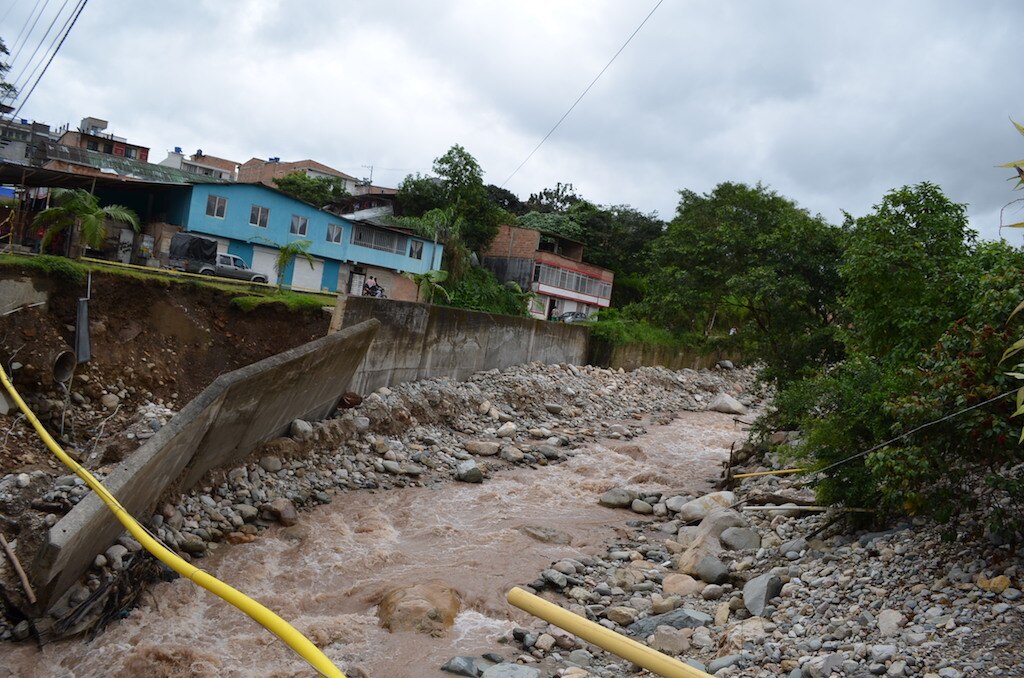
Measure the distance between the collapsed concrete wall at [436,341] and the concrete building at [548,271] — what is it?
16.3 meters

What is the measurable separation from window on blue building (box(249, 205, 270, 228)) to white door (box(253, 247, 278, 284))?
1.05 metres

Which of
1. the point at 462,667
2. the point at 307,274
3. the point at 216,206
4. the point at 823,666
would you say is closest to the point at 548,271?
the point at 307,274

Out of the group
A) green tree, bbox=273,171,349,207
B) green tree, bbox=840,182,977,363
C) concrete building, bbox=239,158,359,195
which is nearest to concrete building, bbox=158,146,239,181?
concrete building, bbox=239,158,359,195

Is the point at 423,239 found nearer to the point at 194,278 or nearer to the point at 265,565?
the point at 194,278

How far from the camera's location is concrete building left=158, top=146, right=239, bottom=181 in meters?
51.7

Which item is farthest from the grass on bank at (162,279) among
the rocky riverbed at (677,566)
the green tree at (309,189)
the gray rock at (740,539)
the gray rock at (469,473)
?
the green tree at (309,189)

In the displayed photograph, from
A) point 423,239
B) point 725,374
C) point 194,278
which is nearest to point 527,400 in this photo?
point 194,278

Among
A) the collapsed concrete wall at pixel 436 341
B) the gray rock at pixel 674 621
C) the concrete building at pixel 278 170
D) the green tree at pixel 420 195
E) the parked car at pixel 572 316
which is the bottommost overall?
the gray rock at pixel 674 621

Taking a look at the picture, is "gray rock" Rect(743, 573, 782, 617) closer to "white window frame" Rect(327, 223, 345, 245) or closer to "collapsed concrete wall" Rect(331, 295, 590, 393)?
"collapsed concrete wall" Rect(331, 295, 590, 393)

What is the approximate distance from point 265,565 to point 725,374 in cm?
2670

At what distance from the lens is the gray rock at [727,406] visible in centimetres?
2469

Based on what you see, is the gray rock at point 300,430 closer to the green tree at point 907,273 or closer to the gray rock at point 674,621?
the gray rock at point 674,621

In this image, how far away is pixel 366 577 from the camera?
852 centimetres

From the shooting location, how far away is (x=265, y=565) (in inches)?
334
